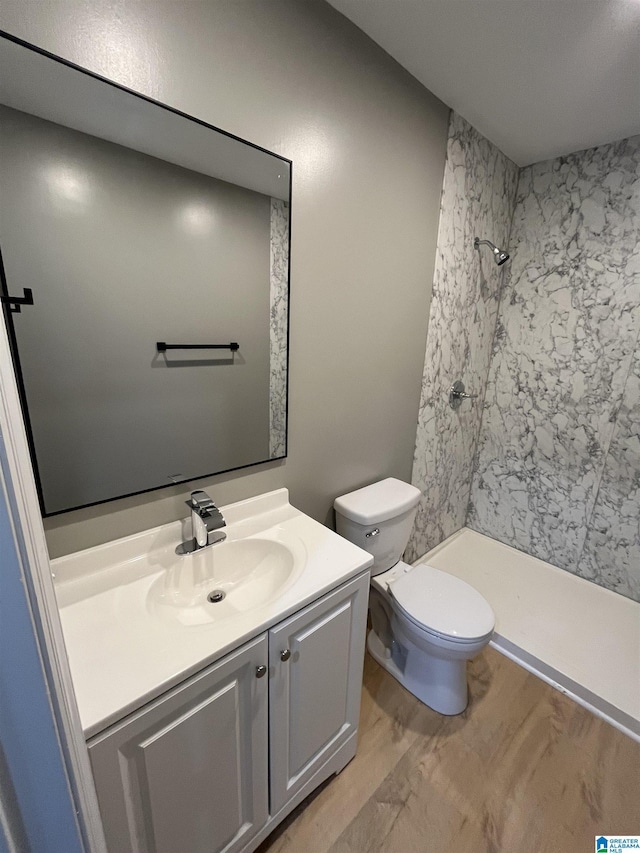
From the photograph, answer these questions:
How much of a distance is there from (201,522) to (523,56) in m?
1.88

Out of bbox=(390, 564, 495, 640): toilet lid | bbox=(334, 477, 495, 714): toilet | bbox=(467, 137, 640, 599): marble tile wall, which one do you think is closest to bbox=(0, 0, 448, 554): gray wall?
bbox=(334, 477, 495, 714): toilet

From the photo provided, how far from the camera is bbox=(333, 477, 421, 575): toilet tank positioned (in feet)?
5.09

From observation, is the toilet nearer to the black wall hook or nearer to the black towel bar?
the black towel bar

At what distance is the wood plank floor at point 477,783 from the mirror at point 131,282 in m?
1.19

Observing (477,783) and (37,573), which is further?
(477,783)

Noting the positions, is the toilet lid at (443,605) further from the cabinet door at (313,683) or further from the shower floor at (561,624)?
the shower floor at (561,624)

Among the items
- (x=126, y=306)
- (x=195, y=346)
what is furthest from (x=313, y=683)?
(x=126, y=306)

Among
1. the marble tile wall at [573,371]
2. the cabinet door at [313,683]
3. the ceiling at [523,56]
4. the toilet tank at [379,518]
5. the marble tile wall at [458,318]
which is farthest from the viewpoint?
the marble tile wall at [573,371]

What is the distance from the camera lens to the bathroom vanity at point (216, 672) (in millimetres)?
728

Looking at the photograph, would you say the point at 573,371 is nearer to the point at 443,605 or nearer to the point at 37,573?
the point at 443,605

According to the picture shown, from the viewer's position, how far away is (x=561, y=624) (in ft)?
6.36

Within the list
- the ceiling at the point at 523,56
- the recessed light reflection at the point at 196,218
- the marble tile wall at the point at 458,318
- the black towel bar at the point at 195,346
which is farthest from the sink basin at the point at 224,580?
the ceiling at the point at 523,56

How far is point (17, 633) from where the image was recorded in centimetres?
42

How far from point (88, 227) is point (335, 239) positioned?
30.9 inches
